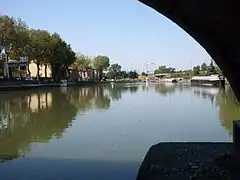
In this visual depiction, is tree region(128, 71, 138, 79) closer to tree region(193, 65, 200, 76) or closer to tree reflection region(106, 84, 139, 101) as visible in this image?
tree region(193, 65, 200, 76)

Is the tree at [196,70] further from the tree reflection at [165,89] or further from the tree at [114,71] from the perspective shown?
the tree reflection at [165,89]

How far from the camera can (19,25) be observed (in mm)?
57125

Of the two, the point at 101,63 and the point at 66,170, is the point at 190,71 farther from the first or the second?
the point at 66,170

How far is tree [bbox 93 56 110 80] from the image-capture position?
12975 centimetres

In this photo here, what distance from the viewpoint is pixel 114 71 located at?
150750 millimetres

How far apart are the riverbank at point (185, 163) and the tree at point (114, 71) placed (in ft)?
447

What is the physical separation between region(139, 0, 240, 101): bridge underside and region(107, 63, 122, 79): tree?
138946mm

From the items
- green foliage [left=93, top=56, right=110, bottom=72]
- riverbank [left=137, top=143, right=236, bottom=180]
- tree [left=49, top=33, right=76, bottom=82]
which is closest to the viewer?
riverbank [left=137, top=143, right=236, bottom=180]

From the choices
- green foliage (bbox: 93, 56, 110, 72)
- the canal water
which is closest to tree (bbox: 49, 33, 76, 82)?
green foliage (bbox: 93, 56, 110, 72)

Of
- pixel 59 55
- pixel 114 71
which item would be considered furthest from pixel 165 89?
pixel 114 71

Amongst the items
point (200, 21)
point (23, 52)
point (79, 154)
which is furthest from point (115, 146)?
point (23, 52)

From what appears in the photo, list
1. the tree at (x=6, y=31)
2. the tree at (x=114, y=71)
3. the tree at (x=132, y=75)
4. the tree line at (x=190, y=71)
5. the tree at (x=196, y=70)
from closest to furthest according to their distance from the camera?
the tree at (x=6, y=31)
the tree line at (x=190, y=71)
the tree at (x=196, y=70)
the tree at (x=114, y=71)
the tree at (x=132, y=75)

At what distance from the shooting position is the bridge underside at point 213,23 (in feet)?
18.0

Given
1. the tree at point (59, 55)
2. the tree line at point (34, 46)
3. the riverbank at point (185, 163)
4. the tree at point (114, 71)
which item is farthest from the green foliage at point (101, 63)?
the riverbank at point (185, 163)
